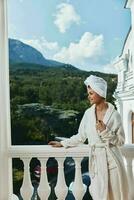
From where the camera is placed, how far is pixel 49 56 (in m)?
2.87

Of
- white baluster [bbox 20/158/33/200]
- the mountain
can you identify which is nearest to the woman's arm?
white baluster [bbox 20/158/33/200]

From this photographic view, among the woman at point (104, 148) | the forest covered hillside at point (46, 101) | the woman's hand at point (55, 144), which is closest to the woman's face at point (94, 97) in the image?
the woman at point (104, 148)

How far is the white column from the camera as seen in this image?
262 cm

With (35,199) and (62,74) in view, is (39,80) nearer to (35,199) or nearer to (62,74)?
(62,74)

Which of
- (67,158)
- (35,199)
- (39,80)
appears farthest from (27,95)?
(35,199)

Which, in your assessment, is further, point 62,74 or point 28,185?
point 62,74

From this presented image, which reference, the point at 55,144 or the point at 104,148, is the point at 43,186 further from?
the point at 104,148

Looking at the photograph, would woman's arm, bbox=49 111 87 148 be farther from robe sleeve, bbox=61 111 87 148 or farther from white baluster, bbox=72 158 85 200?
white baluster, bbox=72 158 85 200

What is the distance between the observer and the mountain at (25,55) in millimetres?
2881

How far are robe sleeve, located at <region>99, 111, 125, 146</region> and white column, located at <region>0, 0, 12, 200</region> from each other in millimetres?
779

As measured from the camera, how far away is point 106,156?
2.43 meters

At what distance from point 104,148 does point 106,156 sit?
2.3 inches

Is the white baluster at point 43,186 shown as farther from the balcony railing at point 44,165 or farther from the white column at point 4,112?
the white column at point 4,112

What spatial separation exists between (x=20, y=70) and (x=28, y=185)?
973 millimetres
